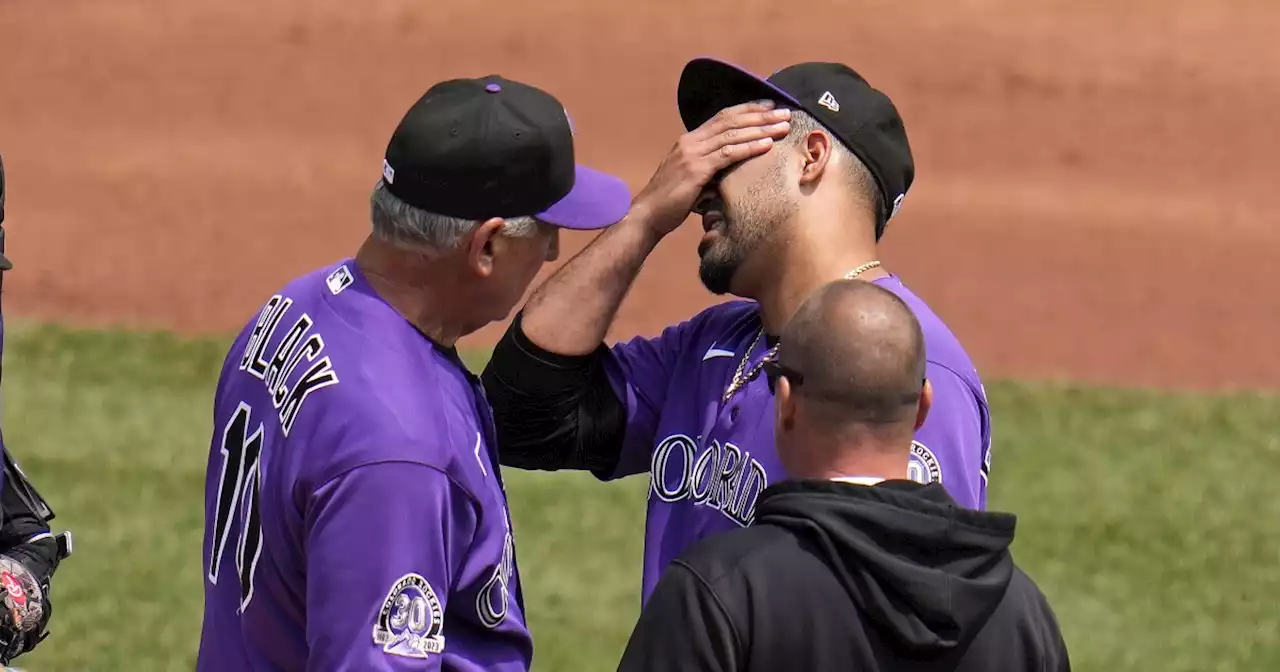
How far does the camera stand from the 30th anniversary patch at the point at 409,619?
112 inches

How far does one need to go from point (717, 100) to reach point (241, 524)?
1498 millimetres

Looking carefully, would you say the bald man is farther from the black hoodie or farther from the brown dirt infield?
the brown dirt infield

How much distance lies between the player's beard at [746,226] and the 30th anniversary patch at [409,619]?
1.12 meters

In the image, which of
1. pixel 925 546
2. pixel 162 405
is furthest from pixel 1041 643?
pixel 162 405

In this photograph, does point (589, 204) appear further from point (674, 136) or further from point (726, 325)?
point (674, 136)

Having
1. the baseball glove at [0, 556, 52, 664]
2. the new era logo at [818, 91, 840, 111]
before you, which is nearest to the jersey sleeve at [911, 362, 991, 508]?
the new era logo at [818, 91, 840, 111]

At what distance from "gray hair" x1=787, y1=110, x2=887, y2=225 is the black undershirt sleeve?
700mm

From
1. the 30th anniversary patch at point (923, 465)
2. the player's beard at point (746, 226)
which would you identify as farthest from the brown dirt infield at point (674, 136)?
the 30th anniversary patch at point (923, 465)

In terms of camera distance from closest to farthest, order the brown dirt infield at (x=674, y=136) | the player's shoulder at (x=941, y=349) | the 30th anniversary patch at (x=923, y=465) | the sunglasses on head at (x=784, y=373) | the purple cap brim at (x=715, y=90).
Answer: the sunglasses on head at (x=784, y=373) → the 30th anniversary patch at (x=923, y=465) → the player's shoulder at (x=941, y=349) → the purple cap brim at (x=715, y=90) → the brown dirt infield at (x=674, y=136)

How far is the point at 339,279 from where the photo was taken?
10.7 feet

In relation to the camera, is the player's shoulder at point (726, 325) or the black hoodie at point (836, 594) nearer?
the black hoodie at point (836, 594)

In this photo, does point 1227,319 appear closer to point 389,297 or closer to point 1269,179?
point 1269,179

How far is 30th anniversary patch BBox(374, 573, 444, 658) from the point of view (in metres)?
2.84

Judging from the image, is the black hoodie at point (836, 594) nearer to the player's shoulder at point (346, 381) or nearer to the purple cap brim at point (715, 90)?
the player's shoulder at point (346, 381)
